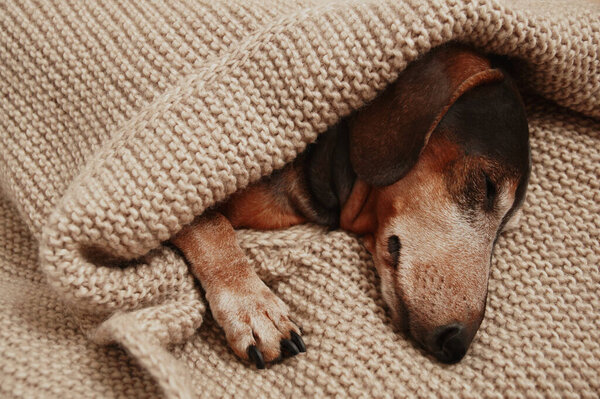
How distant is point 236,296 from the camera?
4.18 feet

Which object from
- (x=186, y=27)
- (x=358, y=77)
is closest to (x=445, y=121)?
(x=358, y=77)

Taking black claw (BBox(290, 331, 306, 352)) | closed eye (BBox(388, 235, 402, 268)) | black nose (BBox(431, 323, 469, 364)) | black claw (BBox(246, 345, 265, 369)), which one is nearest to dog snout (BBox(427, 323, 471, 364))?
black nose (BBox(431, 323, 469, 364))

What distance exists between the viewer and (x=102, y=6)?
1.46 meters

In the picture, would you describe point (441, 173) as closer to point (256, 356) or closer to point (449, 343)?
point (449, 343)

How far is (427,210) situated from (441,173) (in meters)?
0.11

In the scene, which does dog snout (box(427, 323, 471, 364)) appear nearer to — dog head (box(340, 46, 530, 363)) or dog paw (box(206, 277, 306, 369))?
dog head (box(340, 46, 530, 363))

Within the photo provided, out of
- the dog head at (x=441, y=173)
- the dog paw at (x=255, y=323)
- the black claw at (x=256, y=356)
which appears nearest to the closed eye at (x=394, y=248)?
the dog head at (x=441, y=173)

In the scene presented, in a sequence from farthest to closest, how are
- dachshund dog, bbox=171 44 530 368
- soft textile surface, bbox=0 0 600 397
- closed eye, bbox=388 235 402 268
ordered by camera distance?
closed eye, bbox=388 235 402 268 → dachshund dog, bbox=171 44 530 368 → soft textile surface, bbox=0 0 600 397

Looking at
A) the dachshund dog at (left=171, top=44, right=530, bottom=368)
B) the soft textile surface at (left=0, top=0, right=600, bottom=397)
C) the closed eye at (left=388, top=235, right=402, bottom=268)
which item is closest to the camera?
the soft textile surface at (left=0, top=0, right=600, bottom=397)

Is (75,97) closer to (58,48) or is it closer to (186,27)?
(58,48)

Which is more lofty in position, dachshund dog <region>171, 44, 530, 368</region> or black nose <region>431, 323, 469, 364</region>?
dachshund dog <region>171, 44, 530, 368</region>

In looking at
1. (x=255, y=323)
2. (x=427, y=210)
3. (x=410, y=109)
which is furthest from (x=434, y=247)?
(x=255, y=323)

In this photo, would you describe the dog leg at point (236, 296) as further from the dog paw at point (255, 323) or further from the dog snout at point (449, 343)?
the dog snout at point (449, 343)

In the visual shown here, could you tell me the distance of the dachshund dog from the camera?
1.25 meters
